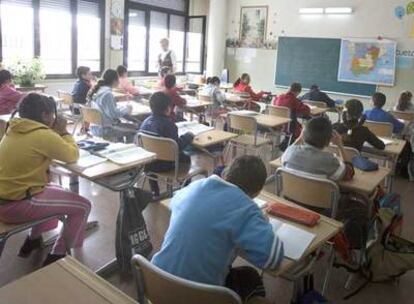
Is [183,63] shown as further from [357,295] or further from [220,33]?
[357,295]

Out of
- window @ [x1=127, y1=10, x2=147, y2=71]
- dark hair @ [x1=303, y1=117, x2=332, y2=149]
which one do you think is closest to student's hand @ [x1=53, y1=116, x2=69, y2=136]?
dark hair @ [x1=303, y1=117, x2=332, y2=149]

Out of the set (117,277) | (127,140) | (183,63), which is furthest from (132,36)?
(117,277)

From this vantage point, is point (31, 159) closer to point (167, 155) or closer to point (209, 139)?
point (167, 155)

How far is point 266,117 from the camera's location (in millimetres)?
5176

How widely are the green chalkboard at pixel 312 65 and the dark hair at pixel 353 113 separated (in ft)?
16.9

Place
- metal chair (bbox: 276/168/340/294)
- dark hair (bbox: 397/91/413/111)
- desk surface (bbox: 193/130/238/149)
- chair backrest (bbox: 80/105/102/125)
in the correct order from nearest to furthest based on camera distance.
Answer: metal chair (bbox: 276/168/340/294)
desk surface (bbox: 193/130/238/149)
chair backrest (bbox: 80/105/102/125)
dark hair (bbox: 397/91/413/111)

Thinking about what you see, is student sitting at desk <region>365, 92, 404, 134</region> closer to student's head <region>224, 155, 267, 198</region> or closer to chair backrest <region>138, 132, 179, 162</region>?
chair backrest <region>138, 132, 179, 162</region>

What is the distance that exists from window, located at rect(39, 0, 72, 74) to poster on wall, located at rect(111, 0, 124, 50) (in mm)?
989

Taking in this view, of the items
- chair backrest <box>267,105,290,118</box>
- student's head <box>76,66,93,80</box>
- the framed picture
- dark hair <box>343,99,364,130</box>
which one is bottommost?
chair backrest <box>267,105,290,118</box>

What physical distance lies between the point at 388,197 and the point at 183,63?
8711mm

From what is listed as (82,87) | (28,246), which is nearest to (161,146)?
(28,246)

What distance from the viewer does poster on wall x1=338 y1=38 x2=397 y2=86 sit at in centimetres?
801

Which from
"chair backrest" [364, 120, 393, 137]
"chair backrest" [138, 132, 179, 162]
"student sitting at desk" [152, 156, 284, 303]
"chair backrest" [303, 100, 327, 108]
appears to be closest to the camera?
"student sitting at desk" [152, 156, 284, 303]

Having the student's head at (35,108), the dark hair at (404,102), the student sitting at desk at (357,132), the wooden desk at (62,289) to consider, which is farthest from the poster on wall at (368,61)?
the wooden desk at (62,289)
